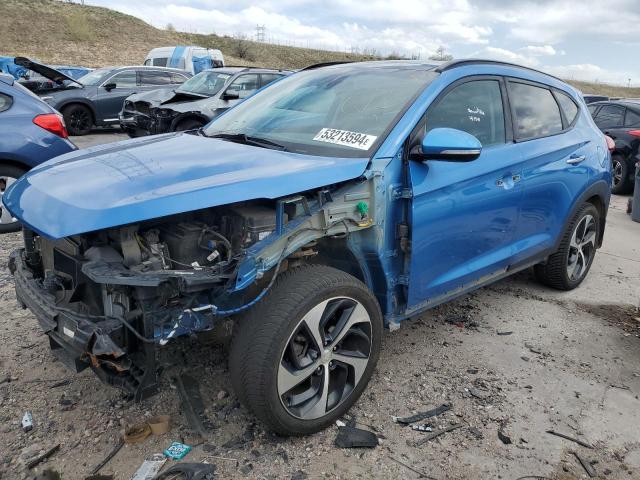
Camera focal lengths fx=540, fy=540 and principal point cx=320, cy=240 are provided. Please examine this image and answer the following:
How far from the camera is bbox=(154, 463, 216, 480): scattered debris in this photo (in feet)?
7.55

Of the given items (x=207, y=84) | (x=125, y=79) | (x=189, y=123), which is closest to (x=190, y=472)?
(x=189, y=123)

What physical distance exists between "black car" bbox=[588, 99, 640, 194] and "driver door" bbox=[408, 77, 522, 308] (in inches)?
263

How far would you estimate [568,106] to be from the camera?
171 inches

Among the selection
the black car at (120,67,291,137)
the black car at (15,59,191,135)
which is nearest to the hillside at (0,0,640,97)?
the black car at (15,59,191,135)

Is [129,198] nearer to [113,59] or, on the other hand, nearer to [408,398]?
[408,398]

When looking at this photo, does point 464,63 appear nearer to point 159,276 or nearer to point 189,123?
point 159,276

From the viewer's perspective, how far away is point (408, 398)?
9.74 feet

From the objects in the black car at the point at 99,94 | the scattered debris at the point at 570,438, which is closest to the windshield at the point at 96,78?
the black car at the point at 99,94

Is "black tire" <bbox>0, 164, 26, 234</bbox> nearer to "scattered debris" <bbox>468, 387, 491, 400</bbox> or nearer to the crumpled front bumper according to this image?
the crumpled front bumper

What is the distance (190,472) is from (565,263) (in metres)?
3.38

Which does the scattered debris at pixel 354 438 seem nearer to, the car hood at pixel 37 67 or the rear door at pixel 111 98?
the car hood at pixel 37 67

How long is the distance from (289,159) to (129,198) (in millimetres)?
832

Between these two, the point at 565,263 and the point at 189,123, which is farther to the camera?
the point at 189,123

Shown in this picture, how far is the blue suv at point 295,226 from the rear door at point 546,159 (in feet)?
0.09
